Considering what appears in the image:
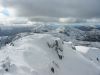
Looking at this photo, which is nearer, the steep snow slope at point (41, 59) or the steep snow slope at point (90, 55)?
the steep snow slope at point (41, 59)

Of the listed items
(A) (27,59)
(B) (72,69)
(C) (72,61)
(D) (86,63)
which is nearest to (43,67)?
(A) (27,59)

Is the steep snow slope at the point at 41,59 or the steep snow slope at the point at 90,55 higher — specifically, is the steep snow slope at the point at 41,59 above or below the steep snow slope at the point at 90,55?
above

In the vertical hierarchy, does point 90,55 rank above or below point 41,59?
below

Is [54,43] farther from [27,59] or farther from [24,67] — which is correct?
[24,67]

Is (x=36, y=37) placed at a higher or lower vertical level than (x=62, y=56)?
higher

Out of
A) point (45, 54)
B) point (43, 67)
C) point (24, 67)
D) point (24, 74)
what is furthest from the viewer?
point (45, 54)

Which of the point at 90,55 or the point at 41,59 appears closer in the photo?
the point at 41,59

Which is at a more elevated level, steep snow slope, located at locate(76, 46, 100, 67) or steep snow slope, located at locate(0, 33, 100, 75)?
steep snow slope, located at locate(0, 33, 100, 75)

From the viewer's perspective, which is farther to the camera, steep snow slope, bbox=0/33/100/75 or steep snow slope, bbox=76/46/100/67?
steep snow slope, bbox=76/46/100/67
